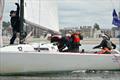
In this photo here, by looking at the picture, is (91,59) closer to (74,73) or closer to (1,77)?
(74,73)

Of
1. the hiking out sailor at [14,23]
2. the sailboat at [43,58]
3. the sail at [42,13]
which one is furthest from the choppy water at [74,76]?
the sail at [42,13]

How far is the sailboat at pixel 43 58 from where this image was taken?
16203 mm

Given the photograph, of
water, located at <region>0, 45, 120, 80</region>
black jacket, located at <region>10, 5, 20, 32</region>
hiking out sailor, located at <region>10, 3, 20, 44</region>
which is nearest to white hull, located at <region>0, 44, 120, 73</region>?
water, located at <region>0, 45, 120, 80</region>

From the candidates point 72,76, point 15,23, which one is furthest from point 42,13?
point 72,76

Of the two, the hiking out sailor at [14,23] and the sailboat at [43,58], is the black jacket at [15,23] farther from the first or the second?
the sailboat at [43,58]

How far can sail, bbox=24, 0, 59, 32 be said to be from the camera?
57.1 ft

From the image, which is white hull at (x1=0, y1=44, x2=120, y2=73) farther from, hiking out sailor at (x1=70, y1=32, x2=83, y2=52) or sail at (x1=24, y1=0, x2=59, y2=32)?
sail at (x1=24, y1=0, x2=59, y2=32)

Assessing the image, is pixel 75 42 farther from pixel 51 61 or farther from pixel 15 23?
pixel 15 23

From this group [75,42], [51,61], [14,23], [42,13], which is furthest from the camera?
[42,13]

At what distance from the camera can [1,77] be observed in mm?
16000

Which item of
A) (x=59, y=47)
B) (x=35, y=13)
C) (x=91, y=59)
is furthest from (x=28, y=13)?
(x=91, y=59)

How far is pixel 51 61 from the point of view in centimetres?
1652

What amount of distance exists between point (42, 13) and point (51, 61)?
222 cm

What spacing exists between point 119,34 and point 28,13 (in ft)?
11.5
